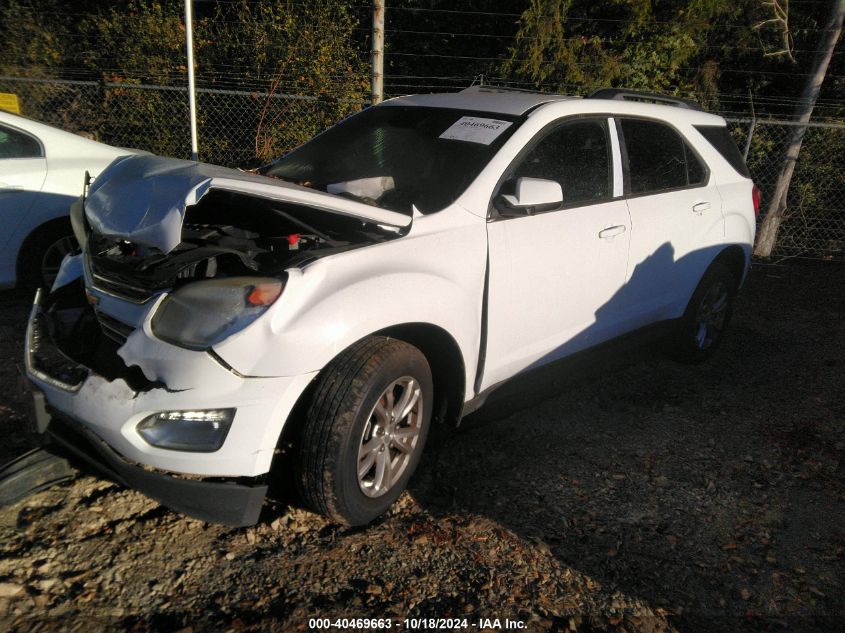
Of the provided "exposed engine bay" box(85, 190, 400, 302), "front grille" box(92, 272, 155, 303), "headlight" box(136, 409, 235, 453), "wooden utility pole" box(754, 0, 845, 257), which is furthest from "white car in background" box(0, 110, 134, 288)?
"wooden utility pole" box(754, 0, 845, 257)

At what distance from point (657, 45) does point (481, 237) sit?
10367mm

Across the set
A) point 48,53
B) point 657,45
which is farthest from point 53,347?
point 48,53

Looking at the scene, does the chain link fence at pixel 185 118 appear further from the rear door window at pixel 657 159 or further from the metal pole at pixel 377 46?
the rear door window at pixel 657 159

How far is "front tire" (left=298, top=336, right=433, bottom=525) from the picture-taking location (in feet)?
8.54

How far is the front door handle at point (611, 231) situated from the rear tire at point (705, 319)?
1.23m

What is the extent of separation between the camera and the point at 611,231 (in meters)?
3.81

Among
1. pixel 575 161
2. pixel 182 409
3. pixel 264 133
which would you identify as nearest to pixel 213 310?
pixel 182 409

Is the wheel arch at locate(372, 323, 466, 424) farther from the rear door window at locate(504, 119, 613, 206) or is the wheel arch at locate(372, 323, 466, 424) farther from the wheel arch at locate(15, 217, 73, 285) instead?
the wheel arch at locate(15, 217, 73, 285)

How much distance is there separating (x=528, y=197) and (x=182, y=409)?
1.76 meters

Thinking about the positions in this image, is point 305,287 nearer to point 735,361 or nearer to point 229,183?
point 229,183

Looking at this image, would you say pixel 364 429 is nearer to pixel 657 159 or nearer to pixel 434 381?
pixel 434 381

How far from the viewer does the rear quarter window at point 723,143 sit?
15.9 feet

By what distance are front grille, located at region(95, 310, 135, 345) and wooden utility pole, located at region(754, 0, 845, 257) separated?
882 centimetres

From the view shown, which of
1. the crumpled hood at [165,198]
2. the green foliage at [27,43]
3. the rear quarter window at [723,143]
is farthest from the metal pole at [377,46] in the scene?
the green foliage at [27,43]
